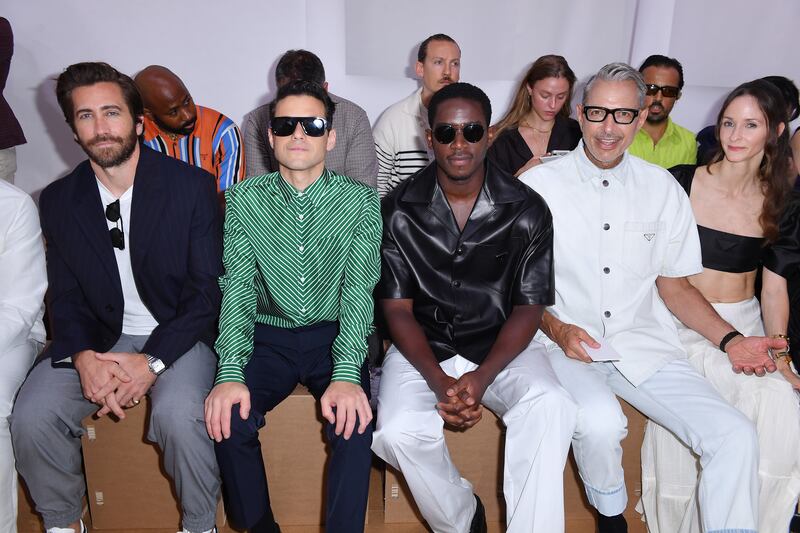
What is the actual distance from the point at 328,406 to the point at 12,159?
2.65m

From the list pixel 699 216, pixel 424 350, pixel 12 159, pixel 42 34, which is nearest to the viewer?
pixel 424 350

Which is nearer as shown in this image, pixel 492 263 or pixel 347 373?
pixel 347 373

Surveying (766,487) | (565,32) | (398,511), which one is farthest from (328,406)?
(565,32)

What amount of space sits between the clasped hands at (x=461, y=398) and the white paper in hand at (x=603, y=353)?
459mm

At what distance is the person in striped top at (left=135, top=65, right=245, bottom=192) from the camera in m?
3.14

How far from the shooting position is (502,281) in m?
2.36

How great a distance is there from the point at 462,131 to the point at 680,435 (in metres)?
1.29

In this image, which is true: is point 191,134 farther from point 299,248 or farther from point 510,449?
point 510,449

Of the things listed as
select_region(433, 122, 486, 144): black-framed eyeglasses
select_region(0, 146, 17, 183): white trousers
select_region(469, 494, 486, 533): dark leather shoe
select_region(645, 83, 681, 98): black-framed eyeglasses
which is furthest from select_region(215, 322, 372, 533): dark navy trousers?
select_region(645, 83, 681, 98): black-framed eyeglasses

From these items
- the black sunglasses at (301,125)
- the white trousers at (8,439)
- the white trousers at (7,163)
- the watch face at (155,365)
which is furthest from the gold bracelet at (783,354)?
the white trousers at (7,163)

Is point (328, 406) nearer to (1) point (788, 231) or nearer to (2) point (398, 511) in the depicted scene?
(2) point (398, 511)

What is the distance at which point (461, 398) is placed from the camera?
6.93 ft


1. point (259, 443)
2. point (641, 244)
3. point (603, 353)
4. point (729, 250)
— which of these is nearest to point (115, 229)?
point (259, 443)

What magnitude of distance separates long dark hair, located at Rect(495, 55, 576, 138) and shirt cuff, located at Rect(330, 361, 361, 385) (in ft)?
5.78
